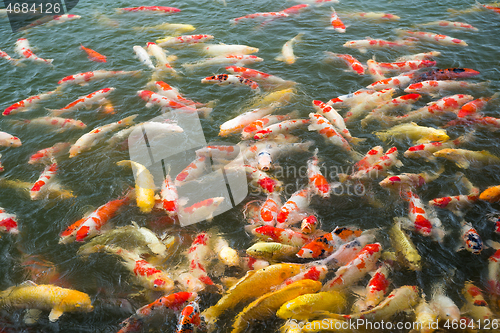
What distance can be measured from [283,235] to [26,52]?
10.5 m

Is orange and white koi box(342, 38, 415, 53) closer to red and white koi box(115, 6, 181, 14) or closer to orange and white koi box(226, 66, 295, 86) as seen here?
orange and white koi box(226, 66, 295, 86)

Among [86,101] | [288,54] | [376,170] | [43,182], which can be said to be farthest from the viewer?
[288,54]

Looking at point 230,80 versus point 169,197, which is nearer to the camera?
point 169,197

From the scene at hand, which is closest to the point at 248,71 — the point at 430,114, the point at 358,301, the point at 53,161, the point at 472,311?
the point at 430,114

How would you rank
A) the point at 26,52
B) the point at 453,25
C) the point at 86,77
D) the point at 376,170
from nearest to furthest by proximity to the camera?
1. the point at 376,170
2. the point at 86,77
3. the point at 26,52
4. the point at 453,25

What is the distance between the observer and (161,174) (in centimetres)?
626

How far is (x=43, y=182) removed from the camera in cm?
610

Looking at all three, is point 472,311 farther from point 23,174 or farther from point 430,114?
point 23,174

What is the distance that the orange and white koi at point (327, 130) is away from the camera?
649cm

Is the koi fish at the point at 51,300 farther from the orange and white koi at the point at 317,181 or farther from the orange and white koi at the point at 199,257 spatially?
the orange and white koi at the point at 317,181

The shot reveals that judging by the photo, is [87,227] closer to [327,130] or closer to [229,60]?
[327,130]

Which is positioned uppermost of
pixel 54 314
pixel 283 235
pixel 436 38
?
pixel 436 38

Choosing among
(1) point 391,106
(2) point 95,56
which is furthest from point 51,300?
(2) point 95,56

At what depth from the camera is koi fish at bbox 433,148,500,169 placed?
5941 mm
